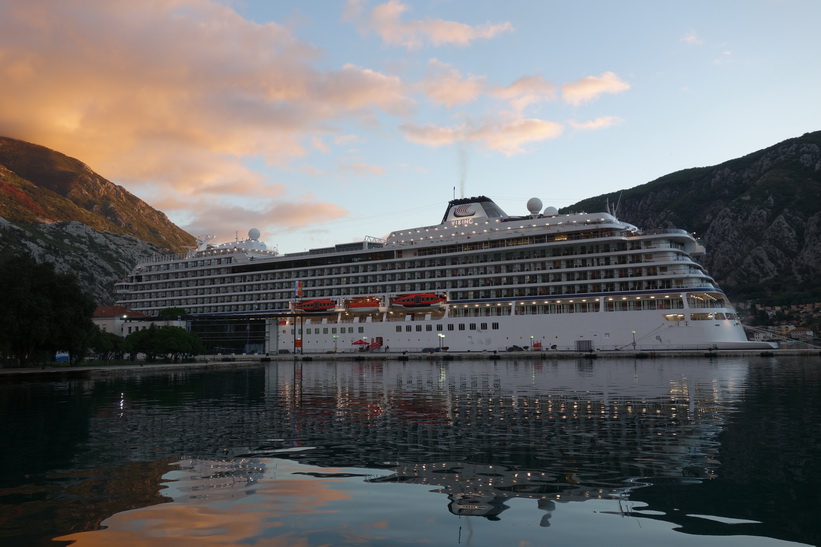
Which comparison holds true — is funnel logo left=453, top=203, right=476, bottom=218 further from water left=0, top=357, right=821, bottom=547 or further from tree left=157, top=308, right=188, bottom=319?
water left=0, top=357, right=821, bottom=547

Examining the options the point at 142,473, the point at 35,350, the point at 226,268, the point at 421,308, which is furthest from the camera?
the point at 226,268

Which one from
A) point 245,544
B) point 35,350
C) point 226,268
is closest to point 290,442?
point 245,544

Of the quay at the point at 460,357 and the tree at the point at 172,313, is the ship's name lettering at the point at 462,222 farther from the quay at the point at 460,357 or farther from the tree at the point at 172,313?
the tree at the point at 172,313

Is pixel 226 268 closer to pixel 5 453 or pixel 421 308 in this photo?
pixel 421 308

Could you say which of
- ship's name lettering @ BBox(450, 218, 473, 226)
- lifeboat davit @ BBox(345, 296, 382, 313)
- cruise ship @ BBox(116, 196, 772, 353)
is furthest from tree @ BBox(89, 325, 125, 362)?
ship's name lettering @ BBox(450, 218, 473, 226)

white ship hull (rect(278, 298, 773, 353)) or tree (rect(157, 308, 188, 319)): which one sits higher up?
tree (rect(157, 308, 188, 319))

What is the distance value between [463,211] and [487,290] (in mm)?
19407

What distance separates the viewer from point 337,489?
38.9 feet

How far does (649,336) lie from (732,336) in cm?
1050

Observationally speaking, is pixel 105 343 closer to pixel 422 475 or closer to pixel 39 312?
pixel 39 312

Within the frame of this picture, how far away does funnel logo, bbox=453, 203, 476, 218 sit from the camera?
11038 cm

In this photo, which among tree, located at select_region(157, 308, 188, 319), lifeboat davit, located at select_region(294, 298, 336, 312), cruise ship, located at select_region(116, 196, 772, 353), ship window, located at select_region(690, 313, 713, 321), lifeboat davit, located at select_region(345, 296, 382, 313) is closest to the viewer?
ship window, located at select_region(690, 313, 713, 321)

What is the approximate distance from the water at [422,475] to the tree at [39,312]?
96.5ft

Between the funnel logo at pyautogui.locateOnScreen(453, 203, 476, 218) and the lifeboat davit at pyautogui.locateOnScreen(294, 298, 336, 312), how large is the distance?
2878cm
